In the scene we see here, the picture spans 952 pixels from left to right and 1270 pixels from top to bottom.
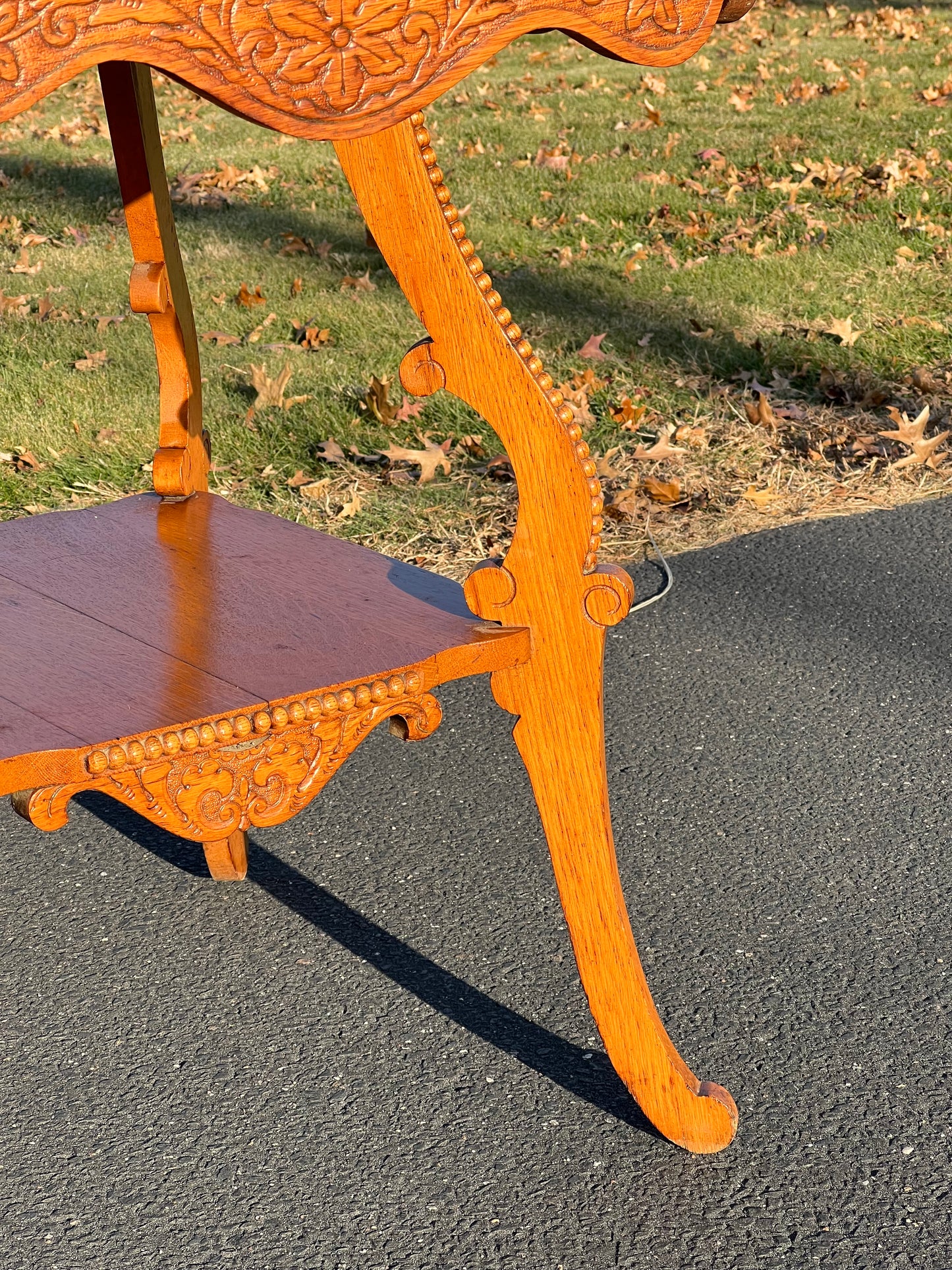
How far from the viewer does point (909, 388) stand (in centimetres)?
455

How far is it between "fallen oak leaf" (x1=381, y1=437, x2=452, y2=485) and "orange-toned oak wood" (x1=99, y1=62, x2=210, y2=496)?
1517 mm

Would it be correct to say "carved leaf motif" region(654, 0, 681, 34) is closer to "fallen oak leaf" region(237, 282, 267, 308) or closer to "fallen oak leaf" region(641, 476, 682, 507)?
"fallen oak leaf" region(641, 476, 682, 507)

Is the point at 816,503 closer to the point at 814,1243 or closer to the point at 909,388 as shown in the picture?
the point at 909,388

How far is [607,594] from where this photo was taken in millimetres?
1657

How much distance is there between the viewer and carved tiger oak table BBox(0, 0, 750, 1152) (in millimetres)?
1292

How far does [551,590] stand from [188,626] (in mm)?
476

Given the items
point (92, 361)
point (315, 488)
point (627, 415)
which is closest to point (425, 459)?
point (315, 488)

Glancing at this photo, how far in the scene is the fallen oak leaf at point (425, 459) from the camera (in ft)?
13.1

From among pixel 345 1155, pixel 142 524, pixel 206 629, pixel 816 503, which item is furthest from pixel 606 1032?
pixel 816 503

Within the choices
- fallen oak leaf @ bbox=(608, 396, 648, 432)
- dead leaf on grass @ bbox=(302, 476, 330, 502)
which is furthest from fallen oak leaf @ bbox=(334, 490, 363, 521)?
fallen oak leaf @ bbox=(608, 396, 648, 432)

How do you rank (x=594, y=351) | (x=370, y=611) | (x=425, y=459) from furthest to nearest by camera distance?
(x=594, y=351) → (x=425, y=459) → (x=370, y=611)

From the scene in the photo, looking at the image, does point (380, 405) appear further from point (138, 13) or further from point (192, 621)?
point (138, 13)

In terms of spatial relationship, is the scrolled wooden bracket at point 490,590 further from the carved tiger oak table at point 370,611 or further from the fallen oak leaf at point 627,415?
the fallen oak leaf at point 627,415

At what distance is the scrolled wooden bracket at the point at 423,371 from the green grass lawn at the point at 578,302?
1914 mm
